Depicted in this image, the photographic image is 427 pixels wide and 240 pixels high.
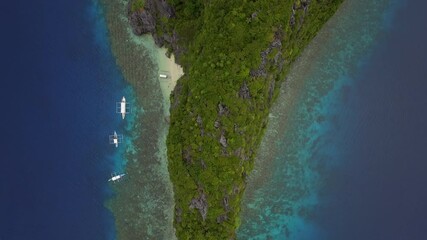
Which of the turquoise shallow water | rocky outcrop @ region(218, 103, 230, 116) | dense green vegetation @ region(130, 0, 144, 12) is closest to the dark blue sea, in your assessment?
the turquoise shallow water

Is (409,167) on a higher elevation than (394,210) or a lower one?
higher

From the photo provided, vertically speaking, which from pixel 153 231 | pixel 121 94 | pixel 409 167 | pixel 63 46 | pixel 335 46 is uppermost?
pixel 335 46

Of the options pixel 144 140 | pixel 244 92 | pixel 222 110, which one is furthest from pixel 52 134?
pixel 244 92

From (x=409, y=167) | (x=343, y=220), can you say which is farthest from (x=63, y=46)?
(x=409, y=167)

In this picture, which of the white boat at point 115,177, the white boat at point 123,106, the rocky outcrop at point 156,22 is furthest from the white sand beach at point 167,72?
the white boat at point 115,177

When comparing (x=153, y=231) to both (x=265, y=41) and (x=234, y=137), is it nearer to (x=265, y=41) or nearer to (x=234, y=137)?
(x=234, y=137)

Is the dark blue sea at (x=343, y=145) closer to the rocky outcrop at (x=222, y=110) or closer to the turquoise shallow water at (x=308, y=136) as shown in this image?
the turquoise shallow water at (x=308, y=136)
